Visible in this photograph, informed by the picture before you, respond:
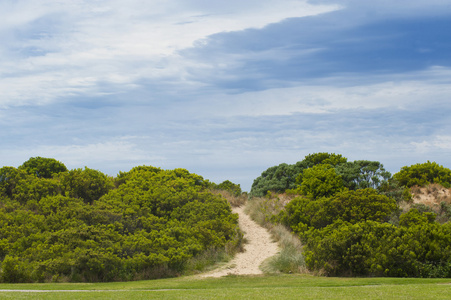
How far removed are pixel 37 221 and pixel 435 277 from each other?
18.2 meters

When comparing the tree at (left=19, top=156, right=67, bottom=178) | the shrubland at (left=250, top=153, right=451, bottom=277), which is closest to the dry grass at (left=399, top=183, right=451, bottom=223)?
the shrubland at (left=250, top=153, right=451, bottom=277)

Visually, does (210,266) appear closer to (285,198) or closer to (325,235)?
(325,235)

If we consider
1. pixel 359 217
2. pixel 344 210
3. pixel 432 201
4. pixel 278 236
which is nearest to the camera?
pixel 359 217

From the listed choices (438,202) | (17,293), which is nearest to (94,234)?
(17,293)

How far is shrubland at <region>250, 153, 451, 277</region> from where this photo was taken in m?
17.6

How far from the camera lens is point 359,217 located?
77.1 ft

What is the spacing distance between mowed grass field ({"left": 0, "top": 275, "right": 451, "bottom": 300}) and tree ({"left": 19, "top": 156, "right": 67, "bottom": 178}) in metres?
17.8

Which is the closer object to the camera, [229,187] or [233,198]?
[233,198]

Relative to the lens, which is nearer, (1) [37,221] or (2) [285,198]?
(1) [37,221]

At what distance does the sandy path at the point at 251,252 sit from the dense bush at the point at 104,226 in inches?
40.4

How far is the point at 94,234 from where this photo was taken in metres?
21.5

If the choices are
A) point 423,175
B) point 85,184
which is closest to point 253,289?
point 85,184

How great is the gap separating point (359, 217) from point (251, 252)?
5779 mm

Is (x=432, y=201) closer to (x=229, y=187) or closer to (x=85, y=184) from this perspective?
(x=229, y=187)
